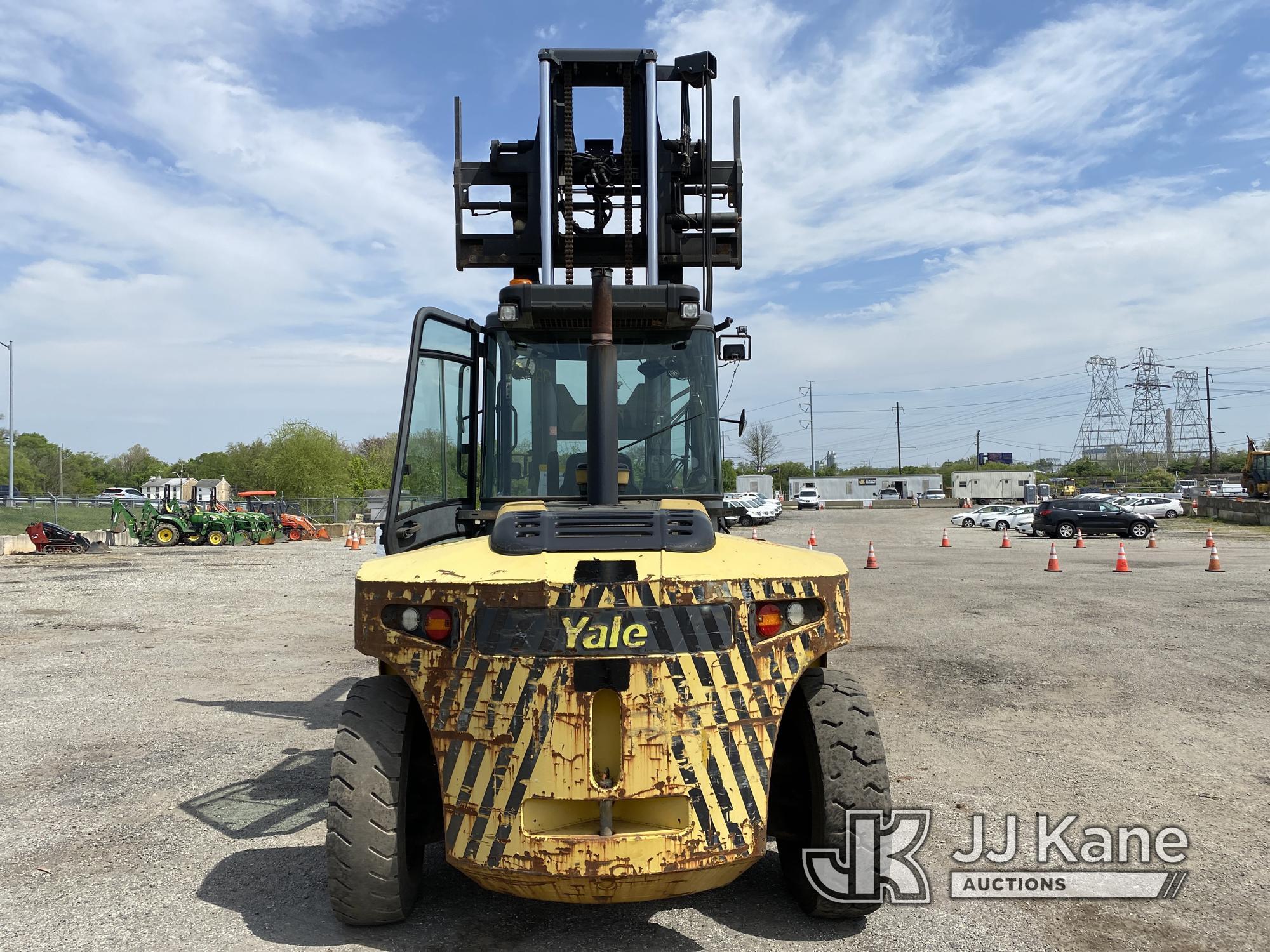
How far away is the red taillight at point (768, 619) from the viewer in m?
3.46

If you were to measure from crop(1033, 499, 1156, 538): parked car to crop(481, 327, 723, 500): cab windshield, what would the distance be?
33.8 meters

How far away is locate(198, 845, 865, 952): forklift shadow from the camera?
3.71 m

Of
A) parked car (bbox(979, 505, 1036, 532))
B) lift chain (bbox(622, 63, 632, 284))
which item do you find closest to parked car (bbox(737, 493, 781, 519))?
parked car (bbox(979, 505, 1036, 532))

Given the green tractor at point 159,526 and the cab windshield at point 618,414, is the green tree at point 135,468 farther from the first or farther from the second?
the cab windshield at point 618,414

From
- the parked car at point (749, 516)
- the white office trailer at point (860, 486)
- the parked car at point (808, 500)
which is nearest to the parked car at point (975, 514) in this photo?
the parked car at point (749, 516)

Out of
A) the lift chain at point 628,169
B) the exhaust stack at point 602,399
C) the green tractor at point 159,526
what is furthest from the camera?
the green tractor at point 159,526

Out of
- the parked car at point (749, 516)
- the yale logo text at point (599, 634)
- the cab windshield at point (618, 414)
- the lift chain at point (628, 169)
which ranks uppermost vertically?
the lift chain at point (628, 169)

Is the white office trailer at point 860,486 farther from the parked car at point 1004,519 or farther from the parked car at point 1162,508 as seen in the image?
the parked car at point 1004,519

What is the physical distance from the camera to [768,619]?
3473mm

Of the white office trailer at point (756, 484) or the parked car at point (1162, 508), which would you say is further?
the white office trailer at point (756, 484)

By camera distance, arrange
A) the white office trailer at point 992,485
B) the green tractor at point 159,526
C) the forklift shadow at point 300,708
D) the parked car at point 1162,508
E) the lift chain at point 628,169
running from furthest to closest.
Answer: the white office trailer at point 992,485
the parked car at point 1162,508
the green tractor at point 159,526
the forklift shadow at point 300,708
the lift chain at point 628,169

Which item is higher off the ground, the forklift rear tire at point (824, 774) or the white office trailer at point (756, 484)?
the white office trailer at point (756, 484)

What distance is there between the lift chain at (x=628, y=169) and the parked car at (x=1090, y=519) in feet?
107

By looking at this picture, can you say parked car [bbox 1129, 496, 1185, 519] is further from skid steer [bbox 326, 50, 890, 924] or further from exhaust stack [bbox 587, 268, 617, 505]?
exhaust stack [bbox 587, 268, 617, 505]
